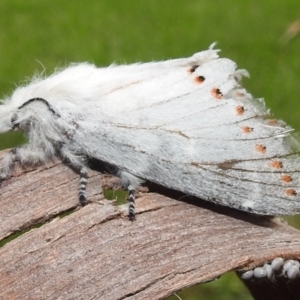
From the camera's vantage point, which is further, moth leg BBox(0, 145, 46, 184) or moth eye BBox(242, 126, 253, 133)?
moth eye BBox(242, 126, 253, 133)

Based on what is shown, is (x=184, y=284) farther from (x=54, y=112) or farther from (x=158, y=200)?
(x=54, y=112)

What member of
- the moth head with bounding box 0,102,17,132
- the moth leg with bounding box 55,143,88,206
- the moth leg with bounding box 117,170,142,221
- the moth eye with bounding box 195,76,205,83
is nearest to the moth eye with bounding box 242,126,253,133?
the moth eye with bounding box 195,76,205,83

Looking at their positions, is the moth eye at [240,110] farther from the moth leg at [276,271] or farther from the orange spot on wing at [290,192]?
the moth leg at [276,271]

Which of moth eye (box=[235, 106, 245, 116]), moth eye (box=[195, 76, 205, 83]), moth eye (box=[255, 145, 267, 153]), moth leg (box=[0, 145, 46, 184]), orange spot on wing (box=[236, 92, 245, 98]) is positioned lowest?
moth eye (box=[255, 145, 267, 153])

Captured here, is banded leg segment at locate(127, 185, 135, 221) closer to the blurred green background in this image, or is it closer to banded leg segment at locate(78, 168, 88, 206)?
banded leg segment at locate(78, 168, 88, 206)

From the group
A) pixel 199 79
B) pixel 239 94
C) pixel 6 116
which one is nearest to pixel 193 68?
pixel 199 79

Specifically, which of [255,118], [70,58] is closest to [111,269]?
[255,118]

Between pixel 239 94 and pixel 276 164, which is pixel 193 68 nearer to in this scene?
pixel 239 94
